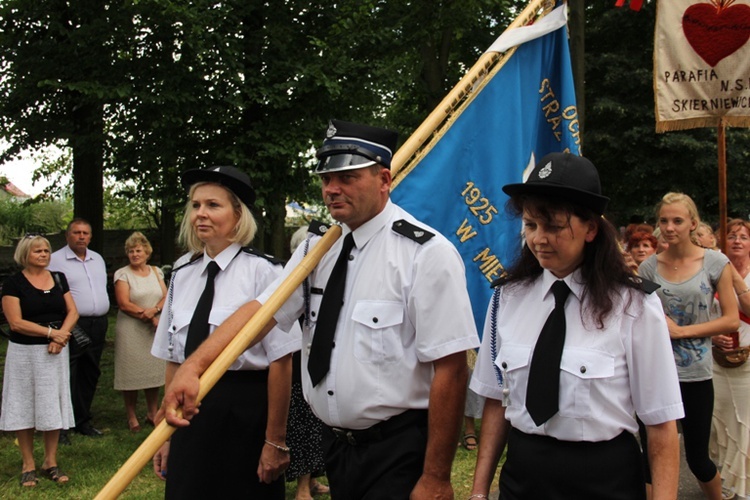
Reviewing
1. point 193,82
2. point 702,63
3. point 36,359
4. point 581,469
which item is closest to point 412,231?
point 581,469

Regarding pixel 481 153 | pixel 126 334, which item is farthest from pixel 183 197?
pixel 481 153

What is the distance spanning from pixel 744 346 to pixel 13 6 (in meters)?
9.46

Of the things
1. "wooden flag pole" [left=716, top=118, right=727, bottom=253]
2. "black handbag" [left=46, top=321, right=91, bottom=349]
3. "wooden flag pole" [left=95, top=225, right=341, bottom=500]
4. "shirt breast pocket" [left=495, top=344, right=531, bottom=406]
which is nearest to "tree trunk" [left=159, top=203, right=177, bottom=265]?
"black handbag" [left=46, top=321, right=91, bottom=349]

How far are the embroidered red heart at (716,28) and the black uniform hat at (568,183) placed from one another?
336 cm

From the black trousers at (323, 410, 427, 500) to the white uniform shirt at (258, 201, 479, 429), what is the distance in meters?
0.05

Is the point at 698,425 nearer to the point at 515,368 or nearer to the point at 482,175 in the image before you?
the point at 482,175

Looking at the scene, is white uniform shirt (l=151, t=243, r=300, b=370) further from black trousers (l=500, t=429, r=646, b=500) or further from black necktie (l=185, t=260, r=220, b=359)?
black trousers (l=500, t=429, r=646, b=500)

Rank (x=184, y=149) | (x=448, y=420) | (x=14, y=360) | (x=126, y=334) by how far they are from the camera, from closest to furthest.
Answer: (x=448, y=420)
(x=14, y=360)
(x=126, y=334)
(x=184, y=149)

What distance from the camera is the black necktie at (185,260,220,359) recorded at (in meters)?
3.63

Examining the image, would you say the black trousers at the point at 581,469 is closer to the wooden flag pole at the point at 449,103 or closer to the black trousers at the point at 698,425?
the wooden flag pole at the point at 449,103

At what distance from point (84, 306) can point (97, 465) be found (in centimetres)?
182

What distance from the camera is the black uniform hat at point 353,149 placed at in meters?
2.99

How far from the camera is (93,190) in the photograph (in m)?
13.3

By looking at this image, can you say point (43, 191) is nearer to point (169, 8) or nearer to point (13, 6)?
point (13, 6)
